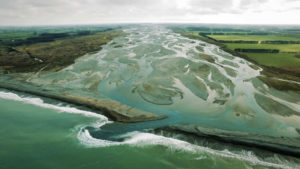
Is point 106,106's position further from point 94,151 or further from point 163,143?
point 163,143

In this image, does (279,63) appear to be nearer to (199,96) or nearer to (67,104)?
(199,96)

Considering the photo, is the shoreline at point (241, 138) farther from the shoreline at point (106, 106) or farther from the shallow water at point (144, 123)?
the shoreline at point (106, 106)

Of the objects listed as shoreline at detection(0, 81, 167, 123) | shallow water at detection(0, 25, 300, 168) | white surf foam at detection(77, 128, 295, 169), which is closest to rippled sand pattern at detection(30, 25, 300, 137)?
shallow water at detection(0, 25, 300, 168)

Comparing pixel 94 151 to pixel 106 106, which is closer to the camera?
pixel 94 151

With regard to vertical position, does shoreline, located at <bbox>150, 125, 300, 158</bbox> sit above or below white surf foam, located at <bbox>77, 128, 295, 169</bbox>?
above

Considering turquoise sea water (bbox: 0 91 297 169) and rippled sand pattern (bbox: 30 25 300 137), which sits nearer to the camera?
turquoise sea water (bbox: 0 91 297 169)

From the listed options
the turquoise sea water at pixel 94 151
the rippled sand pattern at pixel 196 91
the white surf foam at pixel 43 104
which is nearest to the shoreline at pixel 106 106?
the white surf foam at pixel 43 104

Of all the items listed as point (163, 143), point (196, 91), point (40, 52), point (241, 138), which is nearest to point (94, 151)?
point (163, 143)

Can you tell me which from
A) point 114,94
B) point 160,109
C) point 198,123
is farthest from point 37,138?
point 198,123

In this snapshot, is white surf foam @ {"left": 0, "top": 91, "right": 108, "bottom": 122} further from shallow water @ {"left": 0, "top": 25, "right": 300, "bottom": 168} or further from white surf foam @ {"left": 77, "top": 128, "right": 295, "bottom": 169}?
white surf foam @ {"left": 77, "top": 128, "right": 295, "bottom": 169}
